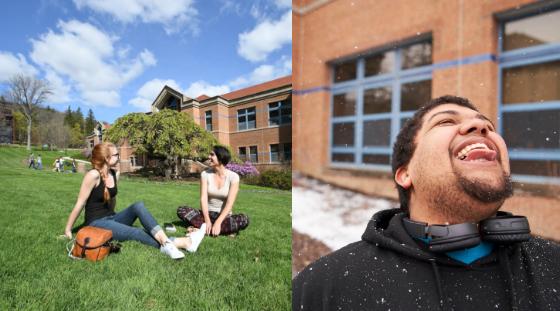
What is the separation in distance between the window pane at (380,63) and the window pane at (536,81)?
7.8 inches

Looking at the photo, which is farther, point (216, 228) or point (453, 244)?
point (216, 228)

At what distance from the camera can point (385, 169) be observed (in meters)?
0.65

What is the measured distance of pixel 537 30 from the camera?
19.2 inches

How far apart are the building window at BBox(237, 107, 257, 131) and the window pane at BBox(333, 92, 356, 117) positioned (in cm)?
217

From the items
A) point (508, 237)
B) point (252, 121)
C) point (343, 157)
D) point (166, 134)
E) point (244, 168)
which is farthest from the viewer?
point (166, 134)

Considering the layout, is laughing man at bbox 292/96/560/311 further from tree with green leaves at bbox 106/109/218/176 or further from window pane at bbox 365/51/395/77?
tree with green leaves at bbox 106/109/218/176

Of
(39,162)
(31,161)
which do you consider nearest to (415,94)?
(31,161)

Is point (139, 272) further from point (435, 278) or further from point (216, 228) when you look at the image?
point (435, 278)

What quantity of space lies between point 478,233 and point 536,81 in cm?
25

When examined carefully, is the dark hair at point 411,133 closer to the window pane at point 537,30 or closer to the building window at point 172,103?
the window pane at point 537,30

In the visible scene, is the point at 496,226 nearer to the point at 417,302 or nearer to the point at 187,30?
the point at 417,302

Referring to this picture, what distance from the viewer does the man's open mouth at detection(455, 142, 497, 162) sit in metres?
0.43

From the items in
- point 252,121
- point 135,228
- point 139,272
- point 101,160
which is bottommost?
point 139,272

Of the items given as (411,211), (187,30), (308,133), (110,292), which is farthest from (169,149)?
(411,211)
